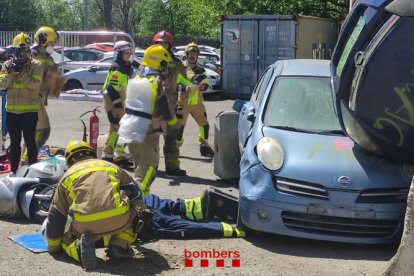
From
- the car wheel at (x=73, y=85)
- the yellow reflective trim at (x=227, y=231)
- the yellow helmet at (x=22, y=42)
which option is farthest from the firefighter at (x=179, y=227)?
the car wheel at (x=73, y=85)

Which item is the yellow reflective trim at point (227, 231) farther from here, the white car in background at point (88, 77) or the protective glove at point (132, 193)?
the white car in background at point (88, 77)

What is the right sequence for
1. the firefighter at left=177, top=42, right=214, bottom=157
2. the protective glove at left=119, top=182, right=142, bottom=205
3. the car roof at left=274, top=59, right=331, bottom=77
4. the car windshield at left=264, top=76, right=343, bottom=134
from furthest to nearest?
the firefighter at left=177, top=42, right=214, bottom=157
the car roof at left=274, top=59, right=331, bottom=77
the car windshield at left=264, top=76, right=343, bottom=134
the protective glove at left=119, top=182, right=142, bottom=205

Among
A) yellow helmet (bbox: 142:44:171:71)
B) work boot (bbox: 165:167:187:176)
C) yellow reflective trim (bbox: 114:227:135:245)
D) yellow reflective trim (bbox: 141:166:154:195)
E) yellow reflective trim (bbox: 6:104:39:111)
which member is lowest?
work boot (bbox: 165:167:187:176)

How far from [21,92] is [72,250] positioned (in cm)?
357

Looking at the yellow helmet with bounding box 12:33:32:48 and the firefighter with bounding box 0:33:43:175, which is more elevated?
the yellow helmet with bounding box 12:33:32:48

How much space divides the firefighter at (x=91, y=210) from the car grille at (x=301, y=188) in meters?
1.31

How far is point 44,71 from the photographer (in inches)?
381

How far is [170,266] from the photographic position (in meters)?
5.93

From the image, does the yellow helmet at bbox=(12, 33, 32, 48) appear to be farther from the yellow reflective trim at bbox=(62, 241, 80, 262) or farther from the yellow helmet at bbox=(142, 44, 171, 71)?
the yellow reflective trim at bbox=(62, 241, 80, 262)

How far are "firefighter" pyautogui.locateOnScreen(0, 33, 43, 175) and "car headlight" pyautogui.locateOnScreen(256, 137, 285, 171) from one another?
11.8ft

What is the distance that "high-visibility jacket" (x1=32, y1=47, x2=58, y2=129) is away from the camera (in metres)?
9.63

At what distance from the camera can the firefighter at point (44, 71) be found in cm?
966

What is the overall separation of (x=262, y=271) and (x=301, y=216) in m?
0.76

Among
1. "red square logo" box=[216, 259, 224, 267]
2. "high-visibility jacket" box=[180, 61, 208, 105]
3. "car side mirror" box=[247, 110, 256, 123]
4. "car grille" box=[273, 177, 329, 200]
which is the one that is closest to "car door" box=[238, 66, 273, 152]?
"car side mirror" box=[247, 110, 256, 123]
